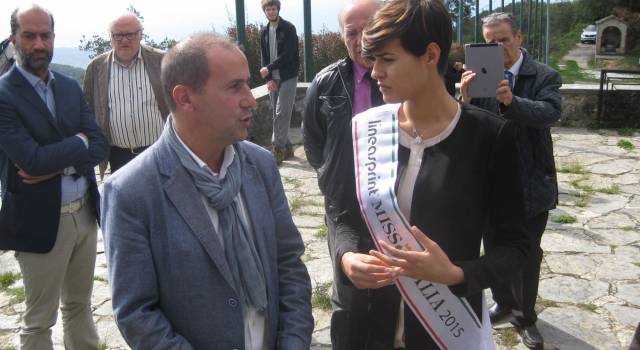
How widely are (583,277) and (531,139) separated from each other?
1827mm

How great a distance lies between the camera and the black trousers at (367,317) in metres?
2.00

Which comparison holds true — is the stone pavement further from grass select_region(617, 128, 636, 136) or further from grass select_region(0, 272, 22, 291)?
grass select_region(617, 128, 636, 136)

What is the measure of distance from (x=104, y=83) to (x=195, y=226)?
8.59ft

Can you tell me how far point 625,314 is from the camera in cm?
409

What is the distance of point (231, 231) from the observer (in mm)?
1857

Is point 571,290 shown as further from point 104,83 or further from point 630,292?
point 104,83

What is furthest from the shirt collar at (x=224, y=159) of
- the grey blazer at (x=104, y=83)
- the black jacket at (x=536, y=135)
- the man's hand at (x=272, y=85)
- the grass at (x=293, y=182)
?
the man's hand at (x=272, y=85)

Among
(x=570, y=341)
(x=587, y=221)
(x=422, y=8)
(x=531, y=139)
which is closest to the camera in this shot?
(x=422, y=8)

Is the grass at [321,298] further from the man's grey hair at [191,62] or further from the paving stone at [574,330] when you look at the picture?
the man's grey hair at [191,62]

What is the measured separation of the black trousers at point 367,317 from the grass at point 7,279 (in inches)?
139

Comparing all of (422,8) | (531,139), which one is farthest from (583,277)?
(422,8)

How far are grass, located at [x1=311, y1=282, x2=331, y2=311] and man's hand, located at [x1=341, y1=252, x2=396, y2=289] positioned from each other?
2.38 metres

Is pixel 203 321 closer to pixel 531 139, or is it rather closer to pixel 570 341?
pixel 531 139

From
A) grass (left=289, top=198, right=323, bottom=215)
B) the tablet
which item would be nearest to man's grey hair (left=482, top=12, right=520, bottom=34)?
the tablet
